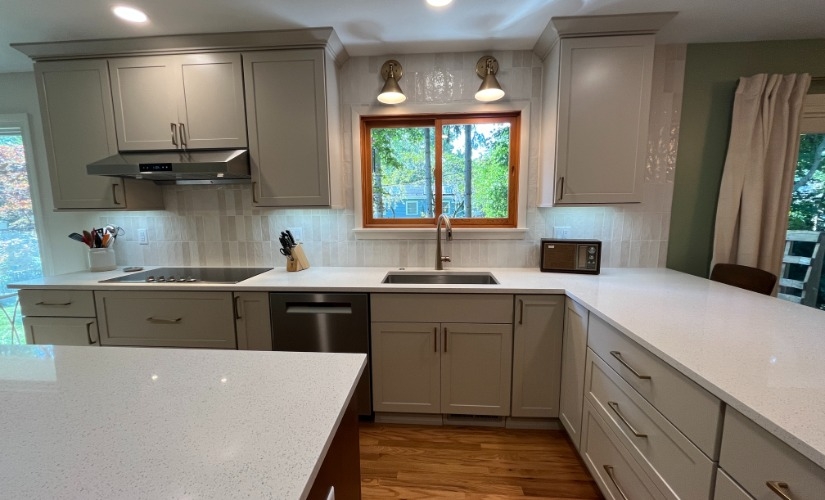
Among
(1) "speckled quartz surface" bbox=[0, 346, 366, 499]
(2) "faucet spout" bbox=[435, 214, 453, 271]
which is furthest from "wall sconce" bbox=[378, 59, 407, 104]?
(1) "speckled quartz surface" bbox=[0, 346, 366, 499]

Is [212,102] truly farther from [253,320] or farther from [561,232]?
[561,232]

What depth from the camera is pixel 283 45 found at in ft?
6.24

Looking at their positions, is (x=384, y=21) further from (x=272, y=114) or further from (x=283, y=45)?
(x=272, y=114)

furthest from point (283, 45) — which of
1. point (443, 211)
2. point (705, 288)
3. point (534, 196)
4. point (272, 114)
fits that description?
point (705, 288)

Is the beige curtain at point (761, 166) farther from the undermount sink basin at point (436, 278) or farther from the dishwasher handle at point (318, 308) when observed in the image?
the dishwasher handle at point (318, 308)

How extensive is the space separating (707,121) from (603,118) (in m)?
0.83

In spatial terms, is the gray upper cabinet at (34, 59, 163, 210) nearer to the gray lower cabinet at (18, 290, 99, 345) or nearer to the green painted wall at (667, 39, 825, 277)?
the gray lower cabinet at (18, 290, 99, 345)

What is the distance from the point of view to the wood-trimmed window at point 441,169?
2258 mm

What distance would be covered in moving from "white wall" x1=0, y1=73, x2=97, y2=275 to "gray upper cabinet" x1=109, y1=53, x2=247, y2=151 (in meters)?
1.00

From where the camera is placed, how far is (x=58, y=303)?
6.30 feet

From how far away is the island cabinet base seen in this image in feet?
2.07

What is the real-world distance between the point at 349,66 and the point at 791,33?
2712 millimetres

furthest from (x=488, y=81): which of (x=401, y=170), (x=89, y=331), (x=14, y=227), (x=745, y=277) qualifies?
(x=14, y=227)

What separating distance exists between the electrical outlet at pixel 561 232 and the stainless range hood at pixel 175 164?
212 centimetres
